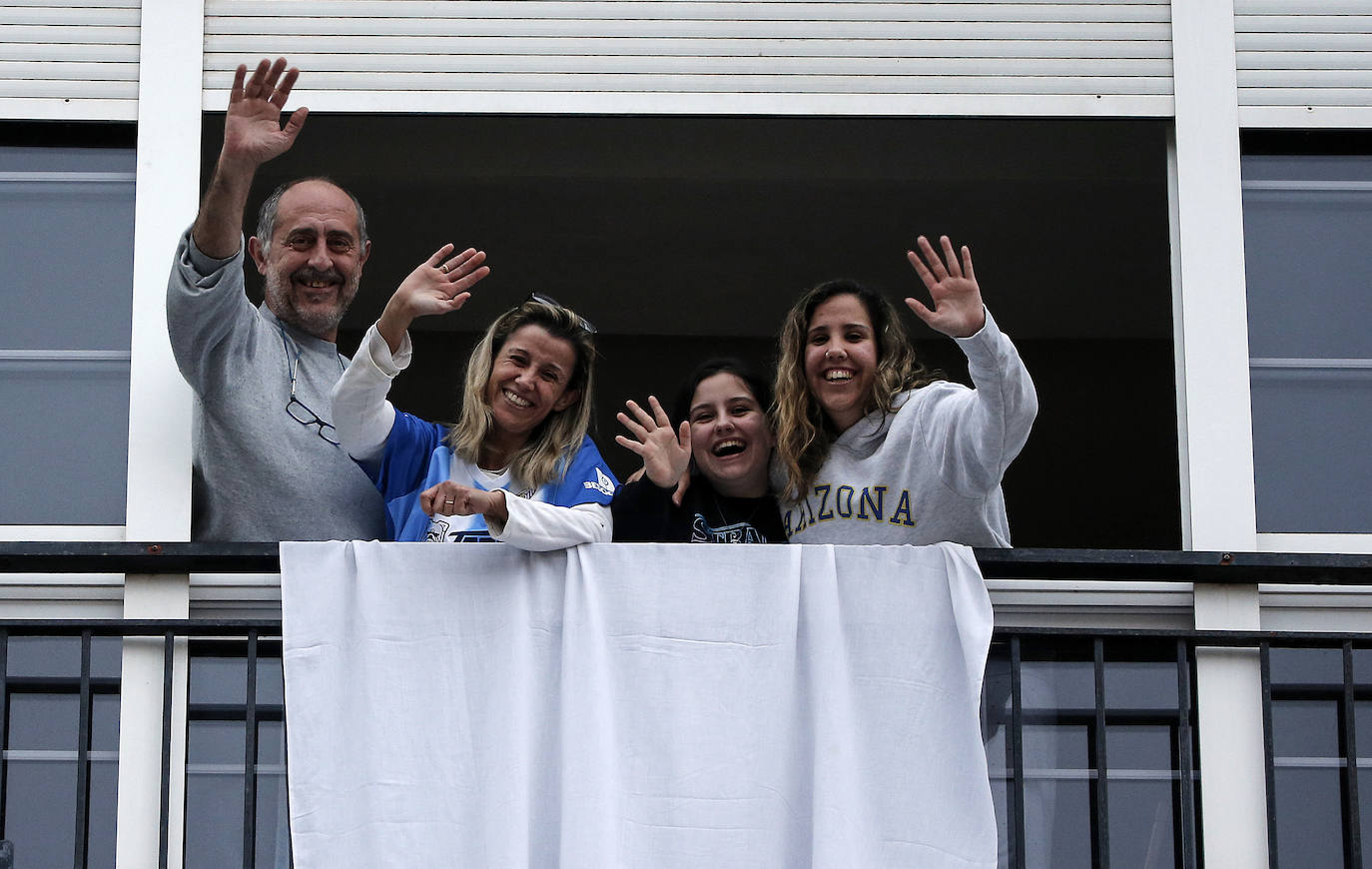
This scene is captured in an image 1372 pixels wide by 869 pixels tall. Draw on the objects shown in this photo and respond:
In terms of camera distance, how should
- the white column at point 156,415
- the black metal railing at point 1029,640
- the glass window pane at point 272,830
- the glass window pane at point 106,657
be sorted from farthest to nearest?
1. the glass window pane at point 106,657
2. the white column at point 156,415
3. the glass window pane at point 272,830
4. the black metal railing at point 1029,640

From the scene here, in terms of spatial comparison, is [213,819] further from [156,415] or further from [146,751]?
[156,415]

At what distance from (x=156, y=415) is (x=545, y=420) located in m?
1.00

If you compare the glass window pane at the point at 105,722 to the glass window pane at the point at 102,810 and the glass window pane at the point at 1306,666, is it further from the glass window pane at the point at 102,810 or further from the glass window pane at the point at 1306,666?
the glass window pane at the point at 1306,666

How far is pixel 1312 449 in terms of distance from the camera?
4.53 metres

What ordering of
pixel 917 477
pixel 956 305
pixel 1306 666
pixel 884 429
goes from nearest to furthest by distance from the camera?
pixel 956 305 → pixel 917 477 → pixel 884 429 → pixel 1306 666

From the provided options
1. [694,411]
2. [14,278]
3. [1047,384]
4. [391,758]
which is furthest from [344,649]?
[1047,384]

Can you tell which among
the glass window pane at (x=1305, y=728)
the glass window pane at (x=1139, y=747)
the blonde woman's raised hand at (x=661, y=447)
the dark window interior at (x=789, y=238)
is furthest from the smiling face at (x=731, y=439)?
the glass window pane at (x=1305, y=728)

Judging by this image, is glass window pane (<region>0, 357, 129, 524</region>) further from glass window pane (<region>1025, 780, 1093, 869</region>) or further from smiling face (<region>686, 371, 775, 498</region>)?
glass window pane (<region>1025, 780, 1093, 869</region>)

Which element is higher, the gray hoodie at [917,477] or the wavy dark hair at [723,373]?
the wavy dark hair at [723,373]

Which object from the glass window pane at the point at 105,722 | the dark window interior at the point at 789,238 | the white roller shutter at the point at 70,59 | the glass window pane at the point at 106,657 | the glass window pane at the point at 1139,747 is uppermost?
the dark window interior at the point at 789,238

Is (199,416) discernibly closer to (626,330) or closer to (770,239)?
(770,239)

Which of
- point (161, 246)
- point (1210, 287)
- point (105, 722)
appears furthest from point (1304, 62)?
point (105, 722)

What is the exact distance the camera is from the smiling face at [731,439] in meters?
4.26

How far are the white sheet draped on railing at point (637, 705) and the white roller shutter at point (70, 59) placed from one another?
153 centimetres
